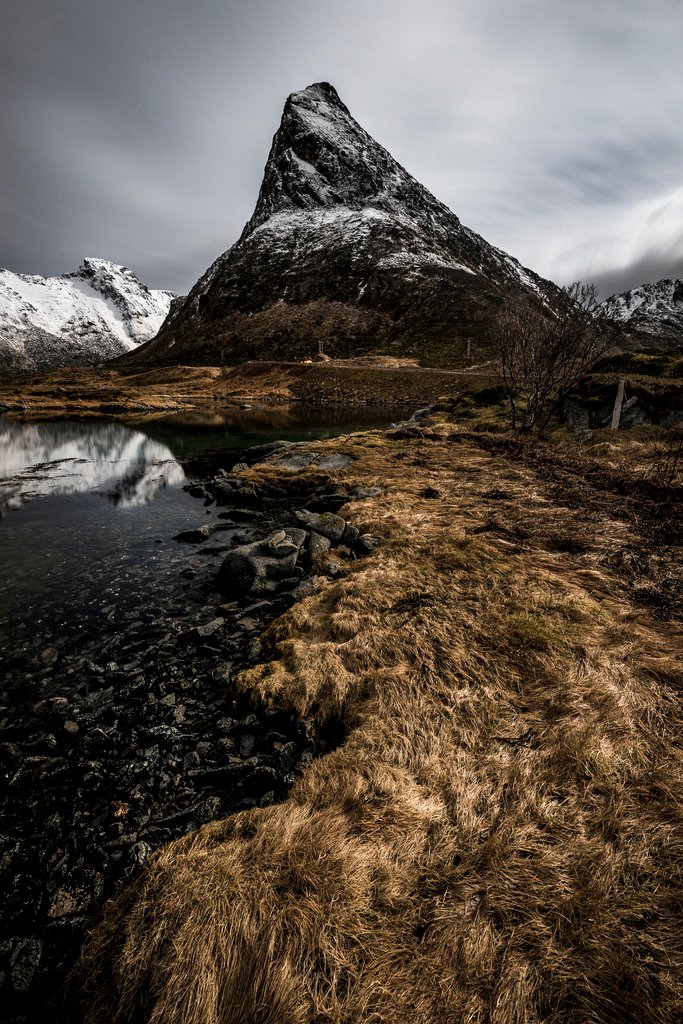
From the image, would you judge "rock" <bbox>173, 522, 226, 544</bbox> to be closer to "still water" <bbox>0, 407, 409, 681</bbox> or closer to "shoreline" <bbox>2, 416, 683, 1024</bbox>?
"still water" <bbox>0, 407, 409, 681</bbox>

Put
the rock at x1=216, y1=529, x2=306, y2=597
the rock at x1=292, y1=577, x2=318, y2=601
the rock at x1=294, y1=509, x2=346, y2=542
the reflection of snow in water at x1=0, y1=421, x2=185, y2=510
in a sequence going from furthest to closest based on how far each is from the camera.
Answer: the reflection of snow in water at x1=0, y1=421, x2=185, y2=510 → the rock at x1=294, y1=509, x2=346, y2=542 → the rock at x1=216, y1=529, x2=306, y2=597 → the rock at x1=292, y1=577, x2=318, y2=601

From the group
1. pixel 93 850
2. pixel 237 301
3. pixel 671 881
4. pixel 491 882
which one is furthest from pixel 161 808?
pixel 237 301

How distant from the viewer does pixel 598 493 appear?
11.8 meters

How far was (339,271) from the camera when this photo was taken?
120938 millimetres

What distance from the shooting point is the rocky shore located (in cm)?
372

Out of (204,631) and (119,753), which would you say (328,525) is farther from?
(119,753)

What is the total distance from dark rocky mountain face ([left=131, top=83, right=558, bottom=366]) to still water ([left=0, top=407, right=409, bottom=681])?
235 ft

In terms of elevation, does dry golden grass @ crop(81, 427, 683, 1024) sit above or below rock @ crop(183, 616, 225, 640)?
above

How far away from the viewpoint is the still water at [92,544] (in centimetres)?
819

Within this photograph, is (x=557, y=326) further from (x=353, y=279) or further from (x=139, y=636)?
(x=353, y=279)

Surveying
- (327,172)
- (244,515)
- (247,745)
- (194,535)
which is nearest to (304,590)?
(247,745)

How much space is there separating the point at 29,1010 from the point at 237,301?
479 feet

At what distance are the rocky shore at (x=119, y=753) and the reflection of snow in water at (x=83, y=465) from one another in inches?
→ 417

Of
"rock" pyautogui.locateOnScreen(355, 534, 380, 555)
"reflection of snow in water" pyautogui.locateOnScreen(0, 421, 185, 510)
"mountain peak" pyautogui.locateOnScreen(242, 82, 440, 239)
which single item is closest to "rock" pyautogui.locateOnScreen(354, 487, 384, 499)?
"rock" pyautogui.locateOnScreen(355, 534, 380, 555)
